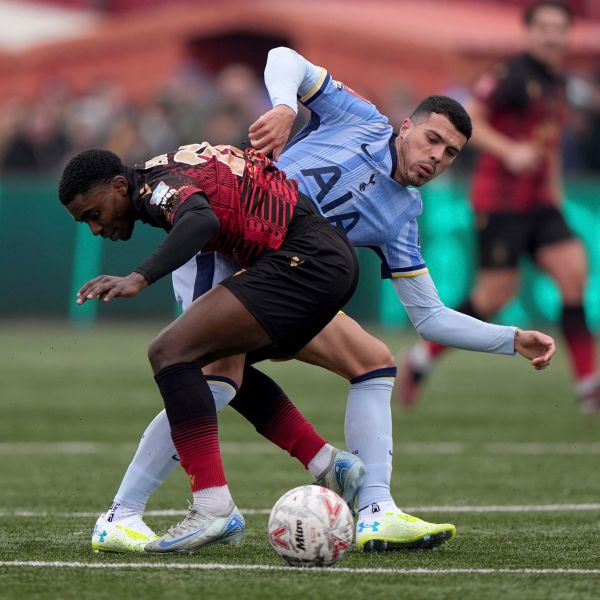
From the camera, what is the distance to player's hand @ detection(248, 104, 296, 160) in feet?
20.2

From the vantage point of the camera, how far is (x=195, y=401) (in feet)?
19.3

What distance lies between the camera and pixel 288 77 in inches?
257

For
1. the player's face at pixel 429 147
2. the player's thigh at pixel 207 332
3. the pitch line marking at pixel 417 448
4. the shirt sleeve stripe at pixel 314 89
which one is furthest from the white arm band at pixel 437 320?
the pitch line marking at pixel 417 448

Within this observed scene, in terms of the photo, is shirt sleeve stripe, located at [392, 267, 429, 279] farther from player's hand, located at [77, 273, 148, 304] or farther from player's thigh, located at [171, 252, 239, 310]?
player's hand, located at [77, 273, 148, 304]

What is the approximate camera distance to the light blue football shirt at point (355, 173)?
21.8 ft

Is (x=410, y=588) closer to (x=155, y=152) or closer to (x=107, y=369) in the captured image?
(x=107, y=369)

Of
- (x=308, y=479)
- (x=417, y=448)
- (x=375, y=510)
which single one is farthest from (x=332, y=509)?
(x=417, y=448)

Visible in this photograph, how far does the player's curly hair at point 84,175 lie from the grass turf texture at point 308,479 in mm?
1311

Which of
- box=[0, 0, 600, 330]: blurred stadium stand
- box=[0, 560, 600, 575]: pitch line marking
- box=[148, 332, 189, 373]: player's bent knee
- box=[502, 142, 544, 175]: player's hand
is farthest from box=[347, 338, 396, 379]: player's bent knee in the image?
box=[0, 0, 600, 330]: blurred stadium stand

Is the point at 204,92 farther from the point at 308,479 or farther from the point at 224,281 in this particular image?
the point at 224,281

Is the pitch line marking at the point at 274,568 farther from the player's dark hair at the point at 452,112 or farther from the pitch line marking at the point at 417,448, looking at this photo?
the pitch line marking at the point at 417,448

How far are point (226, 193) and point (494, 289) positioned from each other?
19.3 ft

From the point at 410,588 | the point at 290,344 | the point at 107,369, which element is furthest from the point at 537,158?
the point at 410,588

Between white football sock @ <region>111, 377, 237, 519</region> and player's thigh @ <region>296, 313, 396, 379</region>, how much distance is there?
0.41 m
